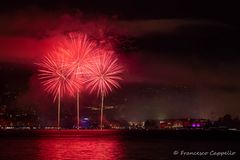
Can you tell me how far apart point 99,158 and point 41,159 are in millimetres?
8091

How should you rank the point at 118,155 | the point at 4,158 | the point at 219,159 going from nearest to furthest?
the point at 219,159
the point at 4,158
the point at 118,155

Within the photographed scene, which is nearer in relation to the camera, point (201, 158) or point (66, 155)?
point (201, 158)

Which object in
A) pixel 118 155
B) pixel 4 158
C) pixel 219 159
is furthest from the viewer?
pixel 118 155

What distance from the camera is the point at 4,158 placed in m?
80.9

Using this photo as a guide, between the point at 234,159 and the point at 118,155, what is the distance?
18858mm

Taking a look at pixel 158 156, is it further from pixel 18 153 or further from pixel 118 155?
pixel 18 153

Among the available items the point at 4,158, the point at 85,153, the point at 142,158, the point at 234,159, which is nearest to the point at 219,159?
the point at 234,159

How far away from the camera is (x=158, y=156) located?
8575cm

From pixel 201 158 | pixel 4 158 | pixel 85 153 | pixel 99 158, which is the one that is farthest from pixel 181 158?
pixel 4 158

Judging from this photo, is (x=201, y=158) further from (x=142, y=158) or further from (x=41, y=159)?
(x=41, y=159)

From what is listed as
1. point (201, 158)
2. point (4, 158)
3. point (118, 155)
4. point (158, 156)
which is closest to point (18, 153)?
point (4, 158)

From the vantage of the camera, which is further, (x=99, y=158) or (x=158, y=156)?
(x=158, y=156)

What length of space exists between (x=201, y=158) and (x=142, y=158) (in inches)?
406

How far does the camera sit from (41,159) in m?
79.2
